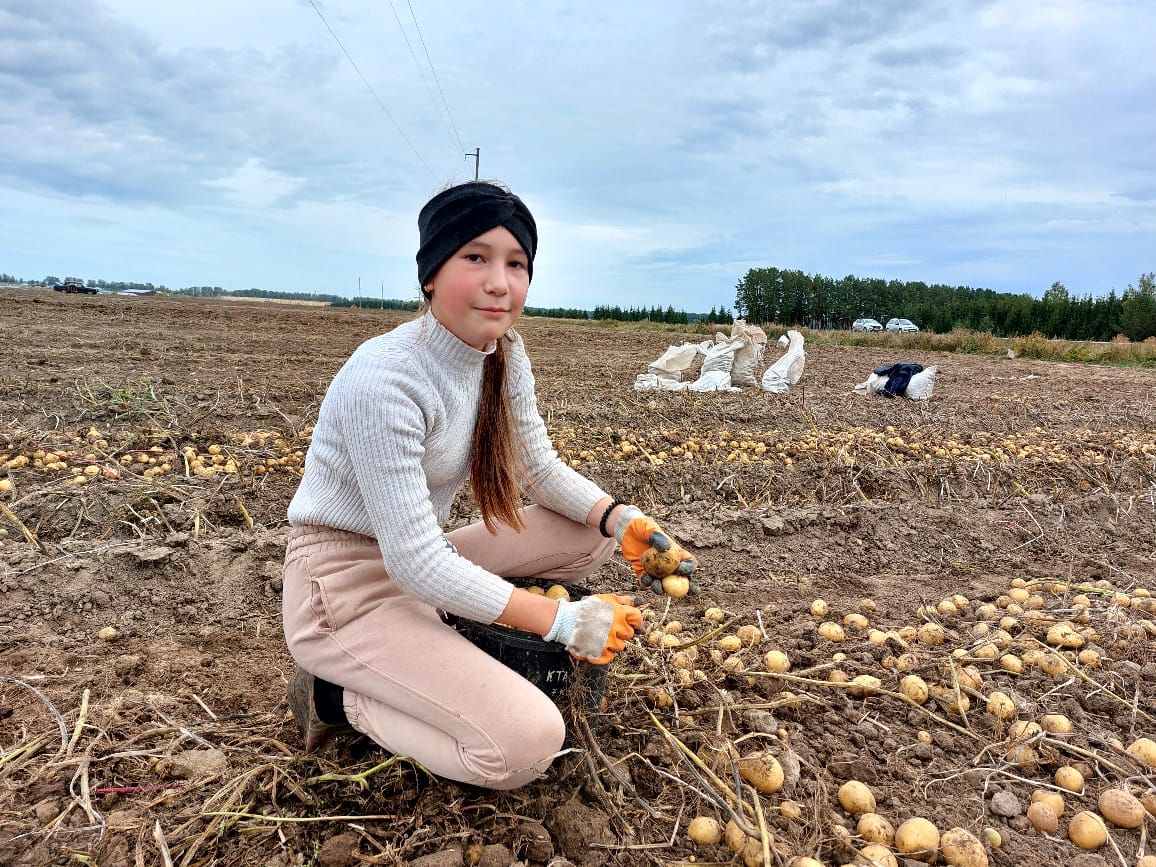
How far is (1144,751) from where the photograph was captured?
77.0 inches

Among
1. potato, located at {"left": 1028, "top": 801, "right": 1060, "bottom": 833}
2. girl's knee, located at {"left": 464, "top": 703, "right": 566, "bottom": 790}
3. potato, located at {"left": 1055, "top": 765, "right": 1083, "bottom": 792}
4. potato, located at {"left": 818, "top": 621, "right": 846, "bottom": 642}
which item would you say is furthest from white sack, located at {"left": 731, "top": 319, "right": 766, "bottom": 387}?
girl's knee, located at {"left": 464, "top": 703, "right": 566, "bottom": 790}

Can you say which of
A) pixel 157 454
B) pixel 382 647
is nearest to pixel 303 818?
pixel 382 647

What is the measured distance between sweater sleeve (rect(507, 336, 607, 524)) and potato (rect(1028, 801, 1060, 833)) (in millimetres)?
1351

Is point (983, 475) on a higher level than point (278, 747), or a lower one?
higher

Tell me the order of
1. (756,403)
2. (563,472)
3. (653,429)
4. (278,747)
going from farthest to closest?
(756,403), (653,429), (563,472), (278,747)

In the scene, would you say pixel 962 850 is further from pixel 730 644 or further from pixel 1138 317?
pixel 1138 317

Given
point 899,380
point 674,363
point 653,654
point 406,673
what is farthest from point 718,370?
point 406,673

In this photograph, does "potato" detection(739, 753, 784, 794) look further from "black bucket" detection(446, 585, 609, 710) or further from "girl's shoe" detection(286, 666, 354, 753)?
"girl's shoe" detection(286, 666, 354, 753)

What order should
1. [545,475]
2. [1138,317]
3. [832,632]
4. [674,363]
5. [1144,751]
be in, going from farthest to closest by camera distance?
[1138,317], [674,363], [832,632], [545,475], [1144,751]

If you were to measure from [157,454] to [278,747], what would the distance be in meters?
3.24

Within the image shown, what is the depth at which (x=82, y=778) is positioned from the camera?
183 centimetres

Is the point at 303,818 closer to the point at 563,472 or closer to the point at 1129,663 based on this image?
the point at 563,472

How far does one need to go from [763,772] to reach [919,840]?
358 mm

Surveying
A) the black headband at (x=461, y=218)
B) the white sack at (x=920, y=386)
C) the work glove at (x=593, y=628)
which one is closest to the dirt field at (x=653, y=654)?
the work glove at (x=593, y=628)
